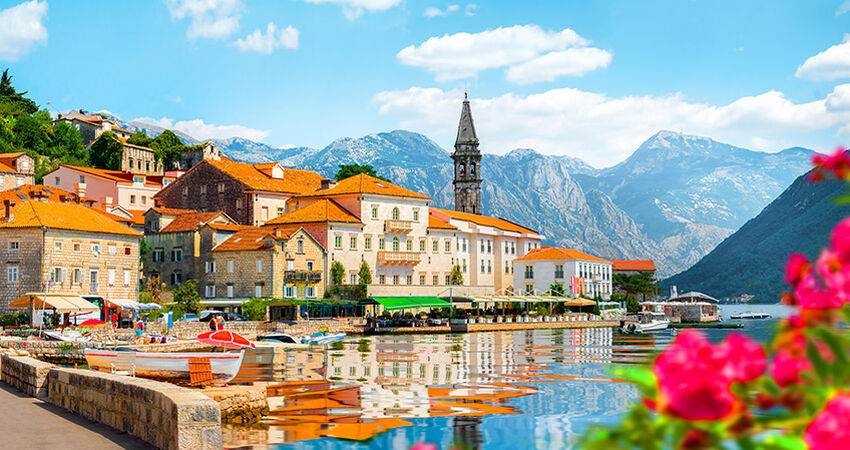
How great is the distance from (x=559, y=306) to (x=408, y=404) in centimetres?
7626

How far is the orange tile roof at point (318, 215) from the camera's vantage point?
7512 cm

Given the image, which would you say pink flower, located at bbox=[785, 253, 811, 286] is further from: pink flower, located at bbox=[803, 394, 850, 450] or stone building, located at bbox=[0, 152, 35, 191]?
stone building, located at bbox=[0, 152, 35, 191]

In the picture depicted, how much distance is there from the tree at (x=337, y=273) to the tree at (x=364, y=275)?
83.4 inches

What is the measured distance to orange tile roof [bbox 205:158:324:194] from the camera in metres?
82.1

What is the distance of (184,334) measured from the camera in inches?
2064

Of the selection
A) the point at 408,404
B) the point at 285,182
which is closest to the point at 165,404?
the point at 408,404

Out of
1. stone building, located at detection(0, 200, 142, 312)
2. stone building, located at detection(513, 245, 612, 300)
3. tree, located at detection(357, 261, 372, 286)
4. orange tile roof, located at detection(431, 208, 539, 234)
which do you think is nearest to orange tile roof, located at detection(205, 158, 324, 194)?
tree, located at detection(357, 261, 372, 286)

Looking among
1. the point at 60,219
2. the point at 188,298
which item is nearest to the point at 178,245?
the point at 188,298

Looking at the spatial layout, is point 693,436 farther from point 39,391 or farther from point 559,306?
point 559,306

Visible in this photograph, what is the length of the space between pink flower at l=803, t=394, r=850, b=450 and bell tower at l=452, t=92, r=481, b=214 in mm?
122979

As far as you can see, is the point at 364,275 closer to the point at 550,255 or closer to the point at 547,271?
the point at 547,271

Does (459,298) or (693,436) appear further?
(459,298)

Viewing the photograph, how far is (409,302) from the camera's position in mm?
75000

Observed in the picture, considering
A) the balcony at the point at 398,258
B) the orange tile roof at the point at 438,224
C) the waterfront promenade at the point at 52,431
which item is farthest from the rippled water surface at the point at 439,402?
the orange tile roof at the point at 438,224
